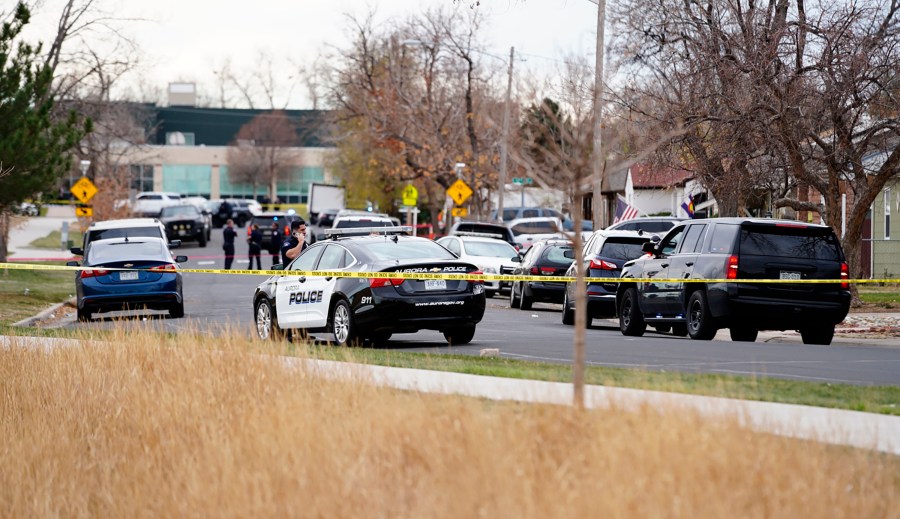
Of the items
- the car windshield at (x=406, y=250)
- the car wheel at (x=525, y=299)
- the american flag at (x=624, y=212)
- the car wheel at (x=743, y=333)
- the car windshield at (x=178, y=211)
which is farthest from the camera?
the car windshield at (x=178, y=211)

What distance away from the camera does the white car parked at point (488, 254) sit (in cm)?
3347

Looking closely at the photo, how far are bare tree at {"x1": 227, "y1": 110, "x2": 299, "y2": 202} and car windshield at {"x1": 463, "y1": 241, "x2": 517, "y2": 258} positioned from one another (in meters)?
88.4

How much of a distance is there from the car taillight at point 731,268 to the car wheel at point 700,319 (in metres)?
0.59

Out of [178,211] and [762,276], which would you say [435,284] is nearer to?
[762,276]

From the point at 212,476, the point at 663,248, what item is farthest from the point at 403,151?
the point at 212,476

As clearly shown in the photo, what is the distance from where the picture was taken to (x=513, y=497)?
7664 mm

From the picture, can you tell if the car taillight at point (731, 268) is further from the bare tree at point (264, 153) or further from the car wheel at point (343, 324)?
the bare tree at point (264, 153)

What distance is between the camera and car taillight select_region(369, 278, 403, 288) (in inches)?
685

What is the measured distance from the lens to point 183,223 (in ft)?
198

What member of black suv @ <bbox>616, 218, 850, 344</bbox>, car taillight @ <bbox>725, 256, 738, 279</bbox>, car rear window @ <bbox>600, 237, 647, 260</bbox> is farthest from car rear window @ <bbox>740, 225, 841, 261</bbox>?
car rear window @ <bbox>600, 237, 647, 260</bbox>

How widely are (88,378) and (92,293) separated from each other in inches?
458

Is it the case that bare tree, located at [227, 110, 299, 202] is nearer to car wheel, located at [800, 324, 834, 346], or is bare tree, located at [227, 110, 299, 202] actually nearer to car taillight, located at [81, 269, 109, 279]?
car taillight, located at [81, 269, 109, 279]

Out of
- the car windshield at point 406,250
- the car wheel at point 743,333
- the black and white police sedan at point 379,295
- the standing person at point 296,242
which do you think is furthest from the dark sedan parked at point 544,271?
the car windshield at point 406,250

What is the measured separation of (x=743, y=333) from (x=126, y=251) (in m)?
12.2
